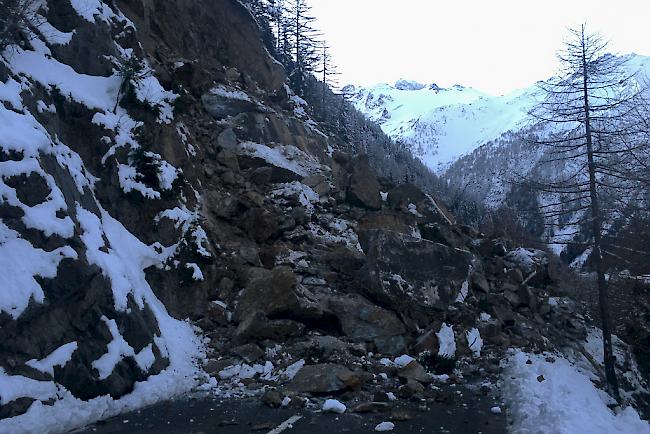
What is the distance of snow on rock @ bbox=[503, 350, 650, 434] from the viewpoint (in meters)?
7.61

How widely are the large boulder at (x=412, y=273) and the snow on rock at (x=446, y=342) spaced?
0.78 metres

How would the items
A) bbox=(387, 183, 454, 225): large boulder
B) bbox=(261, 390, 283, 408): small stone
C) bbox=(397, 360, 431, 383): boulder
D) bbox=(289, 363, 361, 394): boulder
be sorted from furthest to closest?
bbox=(387, 183, 454, 225): large boulder < bbox=(397, 360, 431, 383): boulder < bbox=(289, 363, 361, 394): boulder < bbox=(261, 390, 283, 408): small stone

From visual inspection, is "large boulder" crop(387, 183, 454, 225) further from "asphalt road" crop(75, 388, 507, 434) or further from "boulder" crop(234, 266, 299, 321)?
"asphalt road" crop(75, 388, 507, 434)

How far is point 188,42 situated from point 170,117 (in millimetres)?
10336

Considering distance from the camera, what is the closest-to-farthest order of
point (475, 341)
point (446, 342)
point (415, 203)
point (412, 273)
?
point (446, 342)
point (475, 341)
point (412, 273)
point (415, 203)

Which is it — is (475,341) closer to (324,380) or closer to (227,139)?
(324,380)

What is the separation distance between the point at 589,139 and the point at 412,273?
281 inches

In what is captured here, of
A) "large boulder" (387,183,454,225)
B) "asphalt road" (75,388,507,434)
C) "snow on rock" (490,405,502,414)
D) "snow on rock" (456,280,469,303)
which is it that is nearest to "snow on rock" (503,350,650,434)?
"snow on rock" (490,405,502,414)

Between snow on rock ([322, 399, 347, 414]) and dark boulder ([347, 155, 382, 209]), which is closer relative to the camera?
snow on rock ([322, 399, 347, 414])

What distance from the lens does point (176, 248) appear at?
14156 millimetres

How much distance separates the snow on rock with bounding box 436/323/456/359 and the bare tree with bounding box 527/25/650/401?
489 cm

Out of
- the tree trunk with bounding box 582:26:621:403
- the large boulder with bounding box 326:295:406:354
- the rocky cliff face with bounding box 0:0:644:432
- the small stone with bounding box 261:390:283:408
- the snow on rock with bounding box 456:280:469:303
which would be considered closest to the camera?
the rocky cliff face with bounding box 0:0:644:432

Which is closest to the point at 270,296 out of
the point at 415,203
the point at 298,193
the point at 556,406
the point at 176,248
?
the point at 176,248

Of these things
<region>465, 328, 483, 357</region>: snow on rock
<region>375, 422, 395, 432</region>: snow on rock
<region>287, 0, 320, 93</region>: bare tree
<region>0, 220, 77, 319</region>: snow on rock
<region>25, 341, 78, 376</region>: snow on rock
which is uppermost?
<region>287, 0, 320, 93</region>: bare tree
